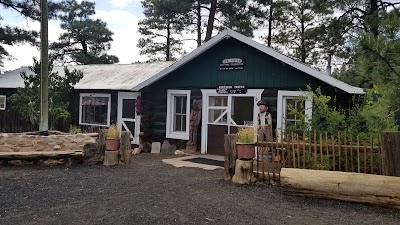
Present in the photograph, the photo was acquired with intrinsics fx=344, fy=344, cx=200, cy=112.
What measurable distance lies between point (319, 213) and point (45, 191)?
15.4 feet

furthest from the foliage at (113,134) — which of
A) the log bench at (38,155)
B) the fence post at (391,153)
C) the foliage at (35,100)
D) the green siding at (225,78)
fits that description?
the fence post at (391,153)

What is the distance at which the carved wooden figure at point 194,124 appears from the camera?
11.0m

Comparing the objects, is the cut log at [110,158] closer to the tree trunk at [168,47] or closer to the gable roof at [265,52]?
the gable roof at [265,52]

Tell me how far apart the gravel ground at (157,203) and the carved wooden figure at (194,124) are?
336 cm

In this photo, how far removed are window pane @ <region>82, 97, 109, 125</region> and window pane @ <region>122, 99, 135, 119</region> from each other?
89 cm

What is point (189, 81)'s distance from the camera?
11266mm

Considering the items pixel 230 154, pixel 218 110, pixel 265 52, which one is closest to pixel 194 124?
pixel 218 110

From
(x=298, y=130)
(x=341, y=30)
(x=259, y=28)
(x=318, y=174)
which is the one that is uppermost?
(x=259, y=28)

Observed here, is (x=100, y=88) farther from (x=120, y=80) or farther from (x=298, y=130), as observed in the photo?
(x=298, y=130)

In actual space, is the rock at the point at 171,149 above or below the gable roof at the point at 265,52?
below

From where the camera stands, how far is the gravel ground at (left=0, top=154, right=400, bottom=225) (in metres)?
4.73

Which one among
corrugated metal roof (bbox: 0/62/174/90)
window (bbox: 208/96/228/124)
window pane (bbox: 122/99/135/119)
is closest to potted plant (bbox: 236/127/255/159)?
window (bbox: 208/96/228/124)

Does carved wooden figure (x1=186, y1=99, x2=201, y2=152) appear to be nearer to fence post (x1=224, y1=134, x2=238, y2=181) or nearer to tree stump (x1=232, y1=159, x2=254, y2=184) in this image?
fence post (x1=224, y1=134, x2=238, y2=181)

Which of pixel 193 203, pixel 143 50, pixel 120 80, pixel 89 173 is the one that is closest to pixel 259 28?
pixel 143 50
